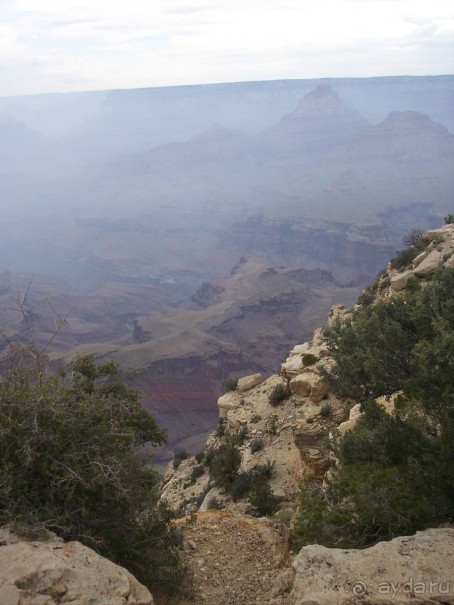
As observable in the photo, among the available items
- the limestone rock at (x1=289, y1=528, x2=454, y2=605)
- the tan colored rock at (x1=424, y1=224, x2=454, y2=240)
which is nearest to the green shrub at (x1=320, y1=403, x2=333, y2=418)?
the limestone rock at (x1=289, y1=528, x2=454, y2=605)

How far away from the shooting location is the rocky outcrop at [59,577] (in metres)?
5.34

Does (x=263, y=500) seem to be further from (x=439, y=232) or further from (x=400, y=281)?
(x=439, y=232)

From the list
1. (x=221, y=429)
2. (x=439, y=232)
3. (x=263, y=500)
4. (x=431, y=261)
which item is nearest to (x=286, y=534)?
(x=263, y=500)

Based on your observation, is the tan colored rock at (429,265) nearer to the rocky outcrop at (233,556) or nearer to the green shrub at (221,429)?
the green shrub at (221,429)

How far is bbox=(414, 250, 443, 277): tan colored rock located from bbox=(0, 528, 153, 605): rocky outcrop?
45.9 feet

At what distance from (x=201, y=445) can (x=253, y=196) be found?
5759 inches

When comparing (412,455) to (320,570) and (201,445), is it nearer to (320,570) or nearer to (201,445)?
(320,570)

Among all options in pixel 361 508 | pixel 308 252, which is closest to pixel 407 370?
pixel 361 508

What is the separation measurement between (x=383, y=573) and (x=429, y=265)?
1302cm

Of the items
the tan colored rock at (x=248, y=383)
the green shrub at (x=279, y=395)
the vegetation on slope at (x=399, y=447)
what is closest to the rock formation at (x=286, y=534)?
the green shrub at (x=279, y=395)

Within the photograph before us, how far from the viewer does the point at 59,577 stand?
18.2 feet

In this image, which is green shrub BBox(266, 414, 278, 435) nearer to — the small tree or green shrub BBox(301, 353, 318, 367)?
green shrub BBox(301, 353, 318, 367)

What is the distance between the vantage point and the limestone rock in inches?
227

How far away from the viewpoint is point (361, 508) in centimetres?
777
